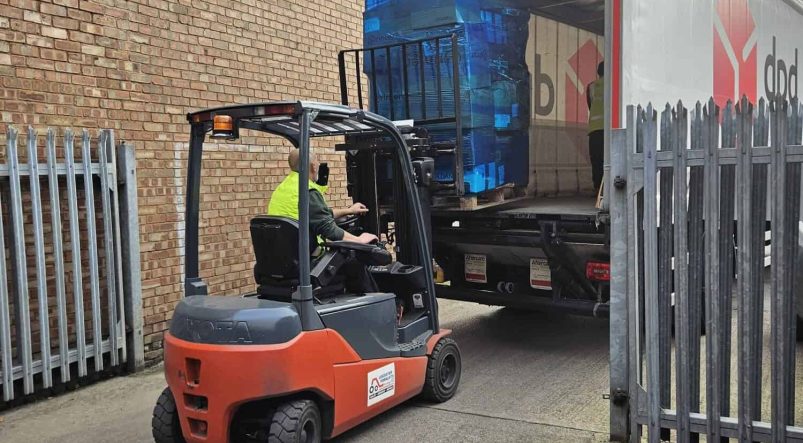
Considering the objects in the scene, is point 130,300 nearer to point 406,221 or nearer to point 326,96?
point 406,221

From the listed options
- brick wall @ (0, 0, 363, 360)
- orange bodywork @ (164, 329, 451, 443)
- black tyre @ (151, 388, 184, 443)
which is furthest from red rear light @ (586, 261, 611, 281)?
brick wall @ (0, 0, 363, 360)

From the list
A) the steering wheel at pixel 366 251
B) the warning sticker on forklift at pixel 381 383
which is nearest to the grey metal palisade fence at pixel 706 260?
the warning sticker on forklift at pixel 381 383

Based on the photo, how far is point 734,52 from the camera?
7.71m

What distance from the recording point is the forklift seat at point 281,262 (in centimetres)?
421

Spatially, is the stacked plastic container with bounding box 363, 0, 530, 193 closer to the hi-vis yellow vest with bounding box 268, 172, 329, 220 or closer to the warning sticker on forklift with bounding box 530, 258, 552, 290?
the warning sticker on forklift with bounding box 530, 258, 552, 290

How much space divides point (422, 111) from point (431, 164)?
1.28 metres

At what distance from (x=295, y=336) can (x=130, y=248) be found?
262 cm

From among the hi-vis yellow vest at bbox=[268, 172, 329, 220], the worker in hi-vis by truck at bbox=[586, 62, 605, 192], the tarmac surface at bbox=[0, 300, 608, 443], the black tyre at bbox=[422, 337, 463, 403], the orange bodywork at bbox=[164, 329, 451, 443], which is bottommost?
the tarmac surface at bbox=[0, 300, 608, 443]

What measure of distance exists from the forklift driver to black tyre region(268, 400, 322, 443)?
100 centimetres

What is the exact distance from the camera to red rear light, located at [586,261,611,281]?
564cm

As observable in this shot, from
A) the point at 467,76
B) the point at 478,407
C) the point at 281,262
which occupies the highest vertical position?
the point at 467,76

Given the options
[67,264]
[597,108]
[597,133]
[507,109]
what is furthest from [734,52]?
[67,264]

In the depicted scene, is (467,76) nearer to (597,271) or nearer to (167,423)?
(597,271)

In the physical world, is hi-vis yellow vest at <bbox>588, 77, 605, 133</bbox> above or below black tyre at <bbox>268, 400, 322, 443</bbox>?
above
